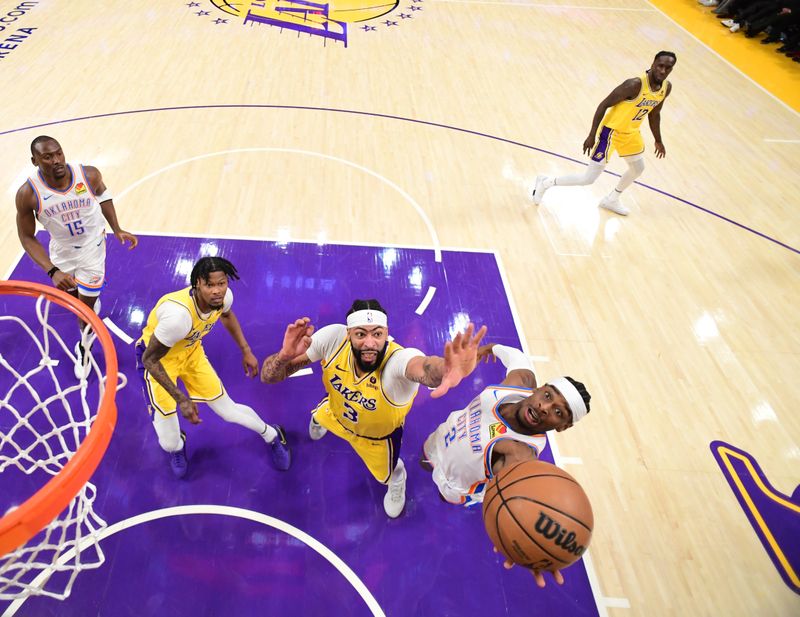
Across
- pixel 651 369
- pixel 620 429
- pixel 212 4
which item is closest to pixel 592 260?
pixel 651 369

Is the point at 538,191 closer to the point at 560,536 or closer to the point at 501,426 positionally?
the point at 501,426

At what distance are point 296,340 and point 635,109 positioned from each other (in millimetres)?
4849

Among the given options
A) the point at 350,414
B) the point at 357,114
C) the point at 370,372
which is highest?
the point at 370,372

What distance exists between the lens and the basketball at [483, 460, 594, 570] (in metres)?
2.24

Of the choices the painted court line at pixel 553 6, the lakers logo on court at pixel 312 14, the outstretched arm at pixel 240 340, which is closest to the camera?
the outstretched arm at pixel 240 340

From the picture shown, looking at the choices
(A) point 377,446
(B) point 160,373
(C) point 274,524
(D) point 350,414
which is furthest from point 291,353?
(C) point 274,524

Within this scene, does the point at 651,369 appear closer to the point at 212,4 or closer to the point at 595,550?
the point at 595,550

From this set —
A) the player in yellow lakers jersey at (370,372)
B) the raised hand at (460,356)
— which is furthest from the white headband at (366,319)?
the raised hand at (460,356)

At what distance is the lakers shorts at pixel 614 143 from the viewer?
5793 mm

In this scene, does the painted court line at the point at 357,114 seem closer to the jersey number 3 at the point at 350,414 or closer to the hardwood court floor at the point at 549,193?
the hardwood court floor at the point at 549,193

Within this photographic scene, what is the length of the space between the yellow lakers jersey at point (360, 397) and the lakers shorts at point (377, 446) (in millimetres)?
99

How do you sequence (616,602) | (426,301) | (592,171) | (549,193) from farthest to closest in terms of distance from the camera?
(549,193) → (592,171) → (426,301) → (616,602)

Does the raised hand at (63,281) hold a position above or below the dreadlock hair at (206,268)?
below

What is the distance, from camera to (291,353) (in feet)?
9.02
